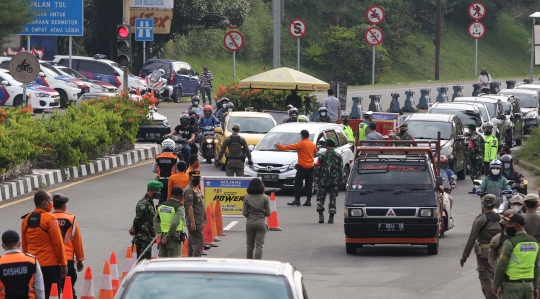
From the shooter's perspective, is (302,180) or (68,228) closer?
(68,228)

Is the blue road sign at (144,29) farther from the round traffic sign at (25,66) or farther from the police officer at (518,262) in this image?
the police officer at (518,262)

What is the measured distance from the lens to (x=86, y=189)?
22938 millimetres

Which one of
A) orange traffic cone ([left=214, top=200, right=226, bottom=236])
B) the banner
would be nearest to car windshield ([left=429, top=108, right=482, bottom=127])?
the banner

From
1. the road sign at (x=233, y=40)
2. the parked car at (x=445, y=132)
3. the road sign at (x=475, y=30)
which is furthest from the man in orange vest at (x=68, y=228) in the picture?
the road sign at (x=475, y=30)

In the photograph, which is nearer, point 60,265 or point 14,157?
point 60,265

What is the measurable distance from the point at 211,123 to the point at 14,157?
7657 millimetres

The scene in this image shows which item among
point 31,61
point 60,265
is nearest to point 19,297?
point 60,265

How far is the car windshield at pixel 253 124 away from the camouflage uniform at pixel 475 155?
509 centimetres

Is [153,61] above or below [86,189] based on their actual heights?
above

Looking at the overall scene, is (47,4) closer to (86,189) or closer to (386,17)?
(86,189)

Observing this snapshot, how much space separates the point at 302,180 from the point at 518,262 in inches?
453

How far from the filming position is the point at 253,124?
27.4m

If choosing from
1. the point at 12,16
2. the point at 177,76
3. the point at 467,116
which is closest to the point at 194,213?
the point at 467,116

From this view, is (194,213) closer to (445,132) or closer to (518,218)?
(518,218)
